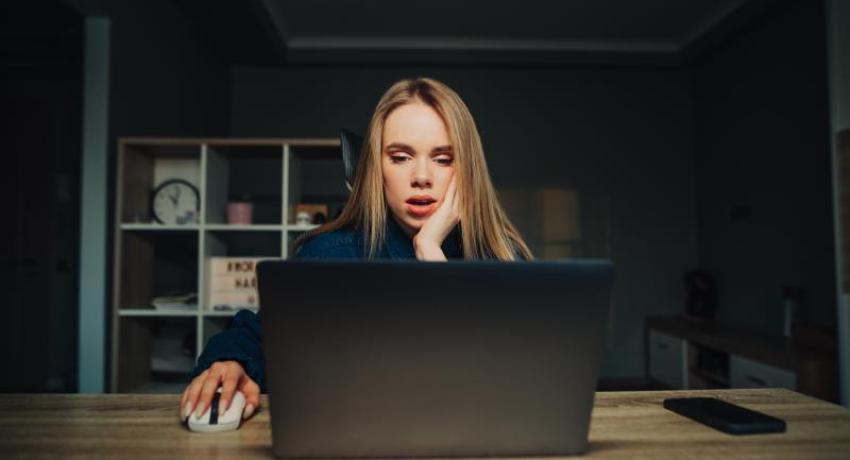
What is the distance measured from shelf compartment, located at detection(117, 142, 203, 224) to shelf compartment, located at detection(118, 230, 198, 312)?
119mm

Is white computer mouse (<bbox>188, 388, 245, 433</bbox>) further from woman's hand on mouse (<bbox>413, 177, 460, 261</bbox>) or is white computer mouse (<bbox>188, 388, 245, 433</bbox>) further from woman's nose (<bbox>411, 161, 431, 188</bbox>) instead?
woman's nose (<bbox>411, 161, 431, 188</bbox>)

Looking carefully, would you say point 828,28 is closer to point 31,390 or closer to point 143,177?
point 143,177

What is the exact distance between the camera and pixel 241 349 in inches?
38.4

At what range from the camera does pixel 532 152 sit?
5156mm

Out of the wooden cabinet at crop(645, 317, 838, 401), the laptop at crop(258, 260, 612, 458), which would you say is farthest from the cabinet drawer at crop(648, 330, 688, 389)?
the laptop at crop(258, 260, 612, 458)

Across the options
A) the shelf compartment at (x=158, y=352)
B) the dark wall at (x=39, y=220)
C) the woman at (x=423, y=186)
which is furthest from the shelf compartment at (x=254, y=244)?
the woman at (x=423, y=186)

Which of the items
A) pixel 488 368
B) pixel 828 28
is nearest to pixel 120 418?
pixel 488 368

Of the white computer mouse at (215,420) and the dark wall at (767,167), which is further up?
the dark wall at (767,167)

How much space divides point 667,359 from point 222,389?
4.20 meters

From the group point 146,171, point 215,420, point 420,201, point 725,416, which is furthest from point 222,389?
point 146,171

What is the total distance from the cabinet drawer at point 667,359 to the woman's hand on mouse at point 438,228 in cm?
351

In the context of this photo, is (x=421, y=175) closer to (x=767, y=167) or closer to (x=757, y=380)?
(x=757, y=380)

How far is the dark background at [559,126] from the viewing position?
3.54m

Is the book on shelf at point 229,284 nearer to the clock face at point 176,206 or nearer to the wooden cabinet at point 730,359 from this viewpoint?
the clock face at point 176,206
